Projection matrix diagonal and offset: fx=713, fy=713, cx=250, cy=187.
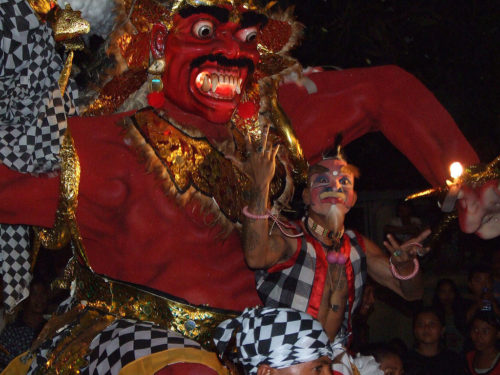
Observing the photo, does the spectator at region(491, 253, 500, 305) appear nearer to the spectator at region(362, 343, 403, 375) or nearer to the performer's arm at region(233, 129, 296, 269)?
the spectator at region(362, 343, 403, 375)

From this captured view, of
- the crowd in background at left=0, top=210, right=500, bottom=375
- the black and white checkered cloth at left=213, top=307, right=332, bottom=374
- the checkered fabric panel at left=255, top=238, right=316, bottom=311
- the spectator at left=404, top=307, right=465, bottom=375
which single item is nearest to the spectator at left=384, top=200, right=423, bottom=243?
the crowd in background at left=0, top=210, right=500, bottom=375

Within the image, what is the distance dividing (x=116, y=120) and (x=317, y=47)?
10.5 ft

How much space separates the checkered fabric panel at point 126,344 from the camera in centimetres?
305

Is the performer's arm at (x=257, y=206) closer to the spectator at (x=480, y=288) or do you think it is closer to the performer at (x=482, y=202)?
the performer at (x=482, y=202)

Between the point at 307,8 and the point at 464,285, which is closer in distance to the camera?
the point at 307,8

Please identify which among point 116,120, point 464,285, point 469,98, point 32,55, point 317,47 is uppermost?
point 32,55

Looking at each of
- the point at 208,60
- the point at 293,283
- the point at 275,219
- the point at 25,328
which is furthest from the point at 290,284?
the point at 25,328

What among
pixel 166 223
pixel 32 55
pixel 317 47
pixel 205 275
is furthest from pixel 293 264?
pixel 317 47

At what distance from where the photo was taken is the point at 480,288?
6117mm

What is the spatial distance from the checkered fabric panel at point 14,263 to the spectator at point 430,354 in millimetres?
3067

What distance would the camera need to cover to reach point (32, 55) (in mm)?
3191

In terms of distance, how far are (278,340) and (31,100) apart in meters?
1.58

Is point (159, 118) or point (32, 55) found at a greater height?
point (32, 55)

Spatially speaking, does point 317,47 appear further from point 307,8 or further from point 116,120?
point 116,120
